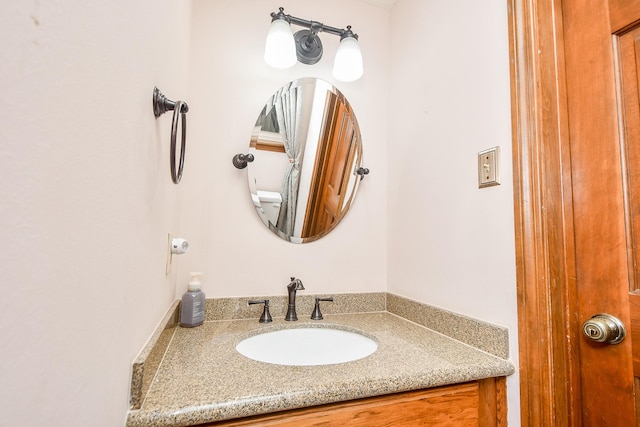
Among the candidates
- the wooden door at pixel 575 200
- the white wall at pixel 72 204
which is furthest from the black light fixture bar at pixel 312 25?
the white wall at pixel 72 204

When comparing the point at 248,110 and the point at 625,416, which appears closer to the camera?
the point at 625,416

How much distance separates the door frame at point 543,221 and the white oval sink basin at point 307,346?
0.44 meters

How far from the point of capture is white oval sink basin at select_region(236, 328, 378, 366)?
1062 mm

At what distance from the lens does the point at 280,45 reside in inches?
48.6

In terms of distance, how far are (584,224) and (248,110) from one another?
46.4 inches

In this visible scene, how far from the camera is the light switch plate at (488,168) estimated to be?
3.03 feet

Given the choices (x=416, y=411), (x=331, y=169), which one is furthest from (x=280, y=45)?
(x=416, y=411)

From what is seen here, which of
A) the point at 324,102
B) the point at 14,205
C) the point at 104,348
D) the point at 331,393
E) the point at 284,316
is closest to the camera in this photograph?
the point at 14,205

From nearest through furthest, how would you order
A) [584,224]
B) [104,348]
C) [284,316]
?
[104,348] → [584,224] → [284,316]

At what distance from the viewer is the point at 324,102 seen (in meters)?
1.40

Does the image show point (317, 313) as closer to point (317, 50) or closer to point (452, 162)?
point (452, 162)

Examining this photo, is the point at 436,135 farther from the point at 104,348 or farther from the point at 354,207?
the point at 104,348

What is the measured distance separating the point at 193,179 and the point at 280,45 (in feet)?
2.03

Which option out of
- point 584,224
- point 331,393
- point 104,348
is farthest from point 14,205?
point 584,224
